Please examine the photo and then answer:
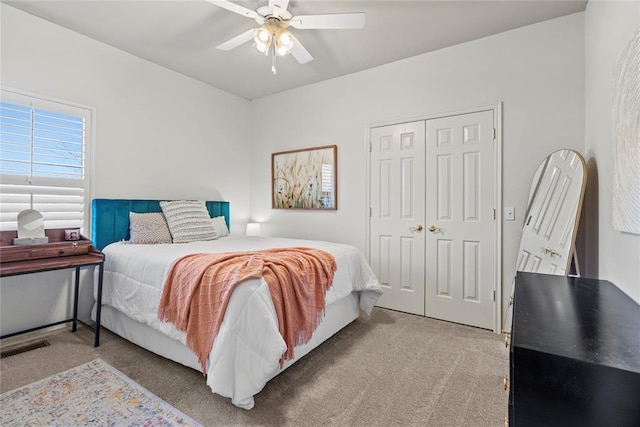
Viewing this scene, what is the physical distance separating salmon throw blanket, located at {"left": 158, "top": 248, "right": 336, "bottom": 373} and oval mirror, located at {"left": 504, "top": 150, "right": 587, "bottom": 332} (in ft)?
4.37

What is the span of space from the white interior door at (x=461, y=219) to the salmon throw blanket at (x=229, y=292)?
1.47 meters

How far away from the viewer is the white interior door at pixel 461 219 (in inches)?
112

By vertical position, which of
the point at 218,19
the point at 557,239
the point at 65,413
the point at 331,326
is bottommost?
the point at 65,413

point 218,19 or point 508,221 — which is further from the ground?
point 218,19

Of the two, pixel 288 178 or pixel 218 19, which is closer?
pixel 218 19

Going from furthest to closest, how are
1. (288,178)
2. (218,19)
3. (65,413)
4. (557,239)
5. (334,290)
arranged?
1. (288,178)
2. (218,19)
3. (334,290)
4. (557,239)
5. (65,413)

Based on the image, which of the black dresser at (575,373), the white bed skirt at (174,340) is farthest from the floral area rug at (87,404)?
the black dresser at (575,373)

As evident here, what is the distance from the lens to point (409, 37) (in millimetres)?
2867

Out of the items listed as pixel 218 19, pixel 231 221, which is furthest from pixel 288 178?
pixel 218 19

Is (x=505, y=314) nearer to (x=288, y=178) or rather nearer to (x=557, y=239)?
(x=557, y=239)

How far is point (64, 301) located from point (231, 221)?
6.56 ft

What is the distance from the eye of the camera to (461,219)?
2.97 metres

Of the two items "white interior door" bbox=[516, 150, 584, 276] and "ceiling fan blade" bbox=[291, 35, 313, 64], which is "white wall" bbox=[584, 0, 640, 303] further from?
"ceiling fan blade" bbox=[291, 35, 313, 64]

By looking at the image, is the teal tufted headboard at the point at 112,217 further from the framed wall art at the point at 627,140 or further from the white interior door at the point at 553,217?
the framed wall art at the point at 627,140
